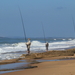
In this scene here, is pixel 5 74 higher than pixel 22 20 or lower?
lower

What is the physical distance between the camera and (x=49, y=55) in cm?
1606

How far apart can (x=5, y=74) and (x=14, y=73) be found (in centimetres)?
36

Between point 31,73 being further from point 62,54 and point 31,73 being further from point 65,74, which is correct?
point 62,54

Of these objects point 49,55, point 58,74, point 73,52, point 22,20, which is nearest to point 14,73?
point 58,74

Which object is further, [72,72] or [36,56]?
[36,56]

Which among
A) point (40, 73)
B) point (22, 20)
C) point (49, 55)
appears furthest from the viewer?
point (49, 55)

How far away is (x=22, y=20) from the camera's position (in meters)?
14.6

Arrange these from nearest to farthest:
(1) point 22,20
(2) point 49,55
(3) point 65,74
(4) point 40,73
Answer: (3) point 65,74
(4) point 40,73
(1) point 22,20
(2) point 49,55

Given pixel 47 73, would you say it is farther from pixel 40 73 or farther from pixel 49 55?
pixel 49 55

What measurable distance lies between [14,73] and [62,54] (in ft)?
28.2

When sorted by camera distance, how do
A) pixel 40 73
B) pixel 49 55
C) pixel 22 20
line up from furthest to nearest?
pixel 49 55, pixel 22 20, pixel 40 73

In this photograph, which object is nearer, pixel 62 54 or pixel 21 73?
pixel 21 73

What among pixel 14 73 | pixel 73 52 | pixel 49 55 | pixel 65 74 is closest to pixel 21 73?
pixel 14 73

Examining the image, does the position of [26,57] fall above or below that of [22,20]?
below
